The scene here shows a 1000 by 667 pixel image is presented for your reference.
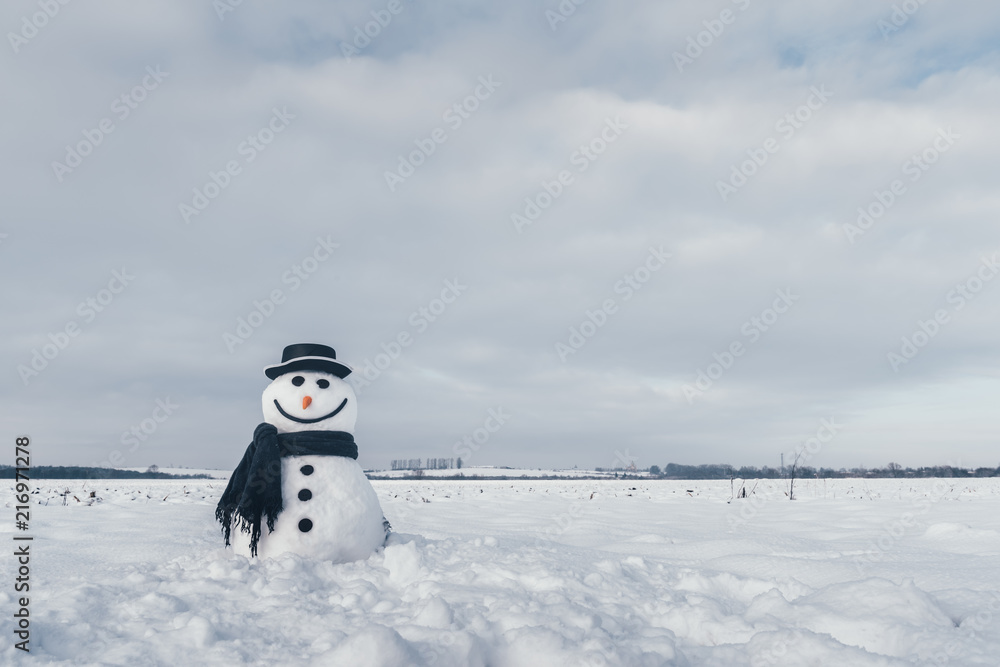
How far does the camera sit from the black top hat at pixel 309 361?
551 cm

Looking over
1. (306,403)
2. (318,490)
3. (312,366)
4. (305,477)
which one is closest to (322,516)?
(318,490)

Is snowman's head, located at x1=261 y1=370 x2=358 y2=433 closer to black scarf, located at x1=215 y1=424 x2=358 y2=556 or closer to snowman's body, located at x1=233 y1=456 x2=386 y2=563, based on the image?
black scarf, located at x1=215 y1=424 x2=358 y2=556

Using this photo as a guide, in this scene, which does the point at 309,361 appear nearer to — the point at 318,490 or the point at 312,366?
the point at 312,366

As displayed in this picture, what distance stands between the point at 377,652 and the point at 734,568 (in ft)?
12.2

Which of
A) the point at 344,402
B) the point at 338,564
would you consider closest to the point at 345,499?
the point at 338,564

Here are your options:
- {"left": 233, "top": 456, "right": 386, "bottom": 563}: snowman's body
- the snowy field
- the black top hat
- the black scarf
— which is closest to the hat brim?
the black top hat

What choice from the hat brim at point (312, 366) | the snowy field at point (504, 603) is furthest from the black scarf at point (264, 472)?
the hat brim at point (312, 366)

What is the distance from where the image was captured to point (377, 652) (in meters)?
2.72

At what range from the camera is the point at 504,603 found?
149 inches

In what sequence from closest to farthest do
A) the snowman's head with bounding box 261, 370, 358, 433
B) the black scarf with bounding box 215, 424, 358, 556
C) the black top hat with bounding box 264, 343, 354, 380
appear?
1. the black scarf with bounding box 215, 424, 358, 556
2. the snowman's head with bounding box 261, 370, 358, 433
3. the black top hat with bounding box 264, 343, 354, 380

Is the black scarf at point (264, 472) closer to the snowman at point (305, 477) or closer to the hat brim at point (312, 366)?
the snowman at point (305, 477)

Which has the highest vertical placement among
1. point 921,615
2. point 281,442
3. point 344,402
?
point 344,402

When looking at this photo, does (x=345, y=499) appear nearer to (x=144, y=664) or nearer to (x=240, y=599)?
(x=240, y=599)

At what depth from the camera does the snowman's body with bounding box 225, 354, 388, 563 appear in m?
5.01
